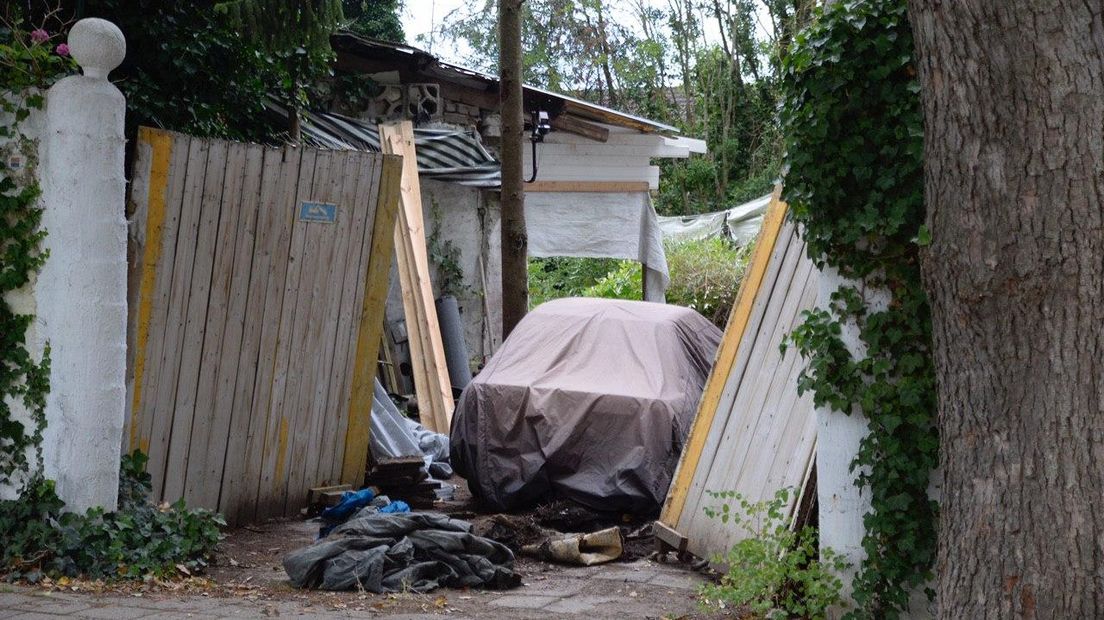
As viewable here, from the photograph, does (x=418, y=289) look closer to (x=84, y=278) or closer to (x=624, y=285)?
(x=84, y=278)

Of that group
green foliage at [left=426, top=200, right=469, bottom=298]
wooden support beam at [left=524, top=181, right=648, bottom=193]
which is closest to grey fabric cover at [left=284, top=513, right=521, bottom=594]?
green foliage at [left=426, top=200, right=469, bottom=298]

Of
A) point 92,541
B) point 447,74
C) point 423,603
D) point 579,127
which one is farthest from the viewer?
point 579,127

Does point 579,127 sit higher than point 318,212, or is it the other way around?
point 579,127

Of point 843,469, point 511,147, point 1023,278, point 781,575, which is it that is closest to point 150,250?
point 781,575

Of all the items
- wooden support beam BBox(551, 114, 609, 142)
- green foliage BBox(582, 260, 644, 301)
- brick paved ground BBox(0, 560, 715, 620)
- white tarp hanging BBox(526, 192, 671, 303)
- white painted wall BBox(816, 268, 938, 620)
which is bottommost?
brick paved ground BBox(0, 560, 715, 620)

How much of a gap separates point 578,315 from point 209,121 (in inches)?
133

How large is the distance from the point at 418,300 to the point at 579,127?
15.1ft

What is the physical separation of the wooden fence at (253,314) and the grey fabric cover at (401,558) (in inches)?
53.9

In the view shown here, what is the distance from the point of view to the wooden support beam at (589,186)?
1577 cm

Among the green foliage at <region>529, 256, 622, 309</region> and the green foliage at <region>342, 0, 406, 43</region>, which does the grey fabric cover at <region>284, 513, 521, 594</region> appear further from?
the green foliage at <region>529, 256, 622, 309</region>

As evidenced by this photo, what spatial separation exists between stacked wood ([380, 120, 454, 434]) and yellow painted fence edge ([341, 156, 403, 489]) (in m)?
2.67

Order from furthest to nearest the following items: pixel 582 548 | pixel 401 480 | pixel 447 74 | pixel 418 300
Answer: pixel 447 74 → pixel 418 300 → pixel 401 480 → pixel 582 548

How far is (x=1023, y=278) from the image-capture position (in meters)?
3.61

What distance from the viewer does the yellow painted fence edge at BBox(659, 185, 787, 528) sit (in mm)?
6711
